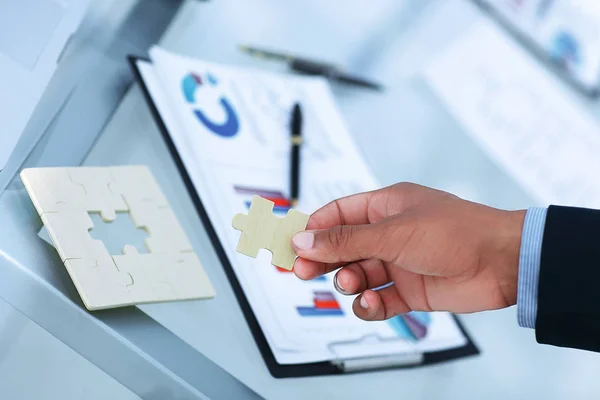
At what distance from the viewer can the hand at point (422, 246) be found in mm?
713

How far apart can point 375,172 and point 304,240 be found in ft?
1.55

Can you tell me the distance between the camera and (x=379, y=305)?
33.2 inches

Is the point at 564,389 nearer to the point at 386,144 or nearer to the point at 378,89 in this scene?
the point at 386,144

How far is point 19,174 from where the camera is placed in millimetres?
763

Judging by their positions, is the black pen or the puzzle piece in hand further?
the black pen

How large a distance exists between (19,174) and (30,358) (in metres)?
0.19

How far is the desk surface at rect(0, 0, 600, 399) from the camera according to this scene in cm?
70

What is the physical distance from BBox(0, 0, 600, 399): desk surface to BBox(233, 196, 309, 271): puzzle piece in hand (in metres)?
0.13

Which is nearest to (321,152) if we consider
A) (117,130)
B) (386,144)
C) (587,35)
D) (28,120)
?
(386,144)

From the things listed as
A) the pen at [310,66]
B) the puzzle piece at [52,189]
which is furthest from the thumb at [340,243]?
the pen at [310,66]

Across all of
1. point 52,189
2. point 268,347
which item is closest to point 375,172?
point 268,347

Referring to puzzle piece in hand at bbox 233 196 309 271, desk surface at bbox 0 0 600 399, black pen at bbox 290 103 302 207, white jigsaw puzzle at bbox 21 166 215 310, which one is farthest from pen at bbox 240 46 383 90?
puzzle piece in hand at bbox 233 196 309 271

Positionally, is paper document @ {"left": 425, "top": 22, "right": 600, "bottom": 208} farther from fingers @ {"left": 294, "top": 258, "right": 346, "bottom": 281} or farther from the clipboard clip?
fingers @ {"left": 294, "top": 258, "right": 346, "bottom": 281}

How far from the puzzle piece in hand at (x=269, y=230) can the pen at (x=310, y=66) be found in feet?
1.69
